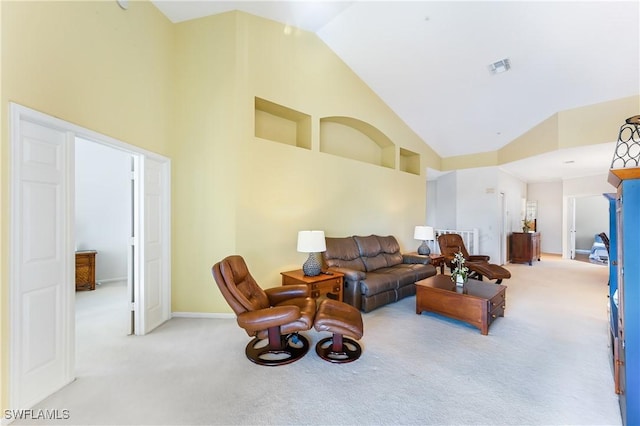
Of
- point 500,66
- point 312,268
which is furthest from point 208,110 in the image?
point 500,66

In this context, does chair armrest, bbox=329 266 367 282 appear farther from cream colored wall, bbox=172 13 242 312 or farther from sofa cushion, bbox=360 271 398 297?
cream colored wall, bbox=172 13 242 312

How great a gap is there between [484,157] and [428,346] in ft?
19.1

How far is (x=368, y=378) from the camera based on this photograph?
2.26 metres

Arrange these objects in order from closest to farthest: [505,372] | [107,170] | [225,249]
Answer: [505,372] → [225,249] → [107,170]

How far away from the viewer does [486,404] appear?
77.4 inches

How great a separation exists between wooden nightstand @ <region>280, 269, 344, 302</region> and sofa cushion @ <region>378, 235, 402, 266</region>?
1.46 metres

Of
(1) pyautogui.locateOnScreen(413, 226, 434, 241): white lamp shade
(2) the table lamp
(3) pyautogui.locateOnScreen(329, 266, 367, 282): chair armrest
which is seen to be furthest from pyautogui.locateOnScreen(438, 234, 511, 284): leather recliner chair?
(2) the table lamp

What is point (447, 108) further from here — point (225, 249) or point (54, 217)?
point (54, 217)

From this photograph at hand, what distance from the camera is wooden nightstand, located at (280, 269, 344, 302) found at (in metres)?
3.42

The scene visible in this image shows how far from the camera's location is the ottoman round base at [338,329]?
2.46 metres

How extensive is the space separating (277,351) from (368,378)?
886mm

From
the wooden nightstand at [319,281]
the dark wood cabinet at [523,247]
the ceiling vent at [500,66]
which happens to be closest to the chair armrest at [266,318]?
the wooden nightstand at [319,281]

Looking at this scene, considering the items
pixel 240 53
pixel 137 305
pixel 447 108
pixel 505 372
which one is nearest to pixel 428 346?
pixel 505 372

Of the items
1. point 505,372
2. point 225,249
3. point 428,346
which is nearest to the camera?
point 505,372
